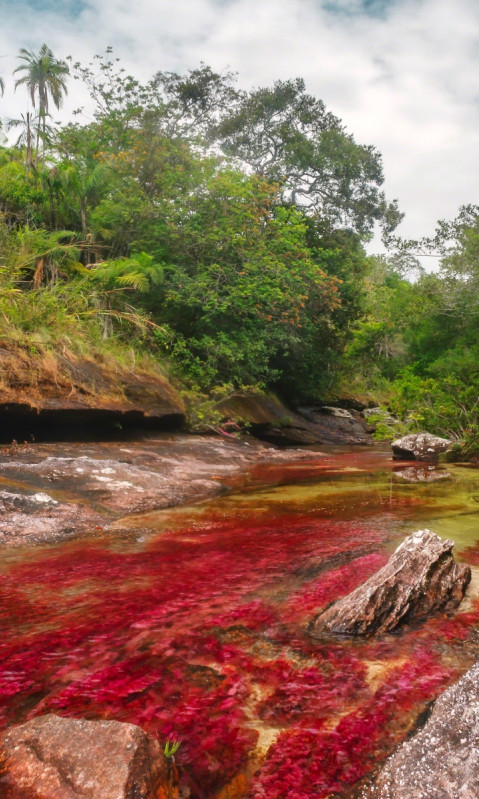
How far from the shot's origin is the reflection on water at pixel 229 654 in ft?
5.86

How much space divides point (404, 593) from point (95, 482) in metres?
4.70

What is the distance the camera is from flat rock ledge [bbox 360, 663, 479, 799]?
1521mm

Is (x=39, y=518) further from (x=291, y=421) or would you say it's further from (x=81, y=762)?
(x=291, y=421)

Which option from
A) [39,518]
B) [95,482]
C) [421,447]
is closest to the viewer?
[39,518]

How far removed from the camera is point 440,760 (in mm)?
1633

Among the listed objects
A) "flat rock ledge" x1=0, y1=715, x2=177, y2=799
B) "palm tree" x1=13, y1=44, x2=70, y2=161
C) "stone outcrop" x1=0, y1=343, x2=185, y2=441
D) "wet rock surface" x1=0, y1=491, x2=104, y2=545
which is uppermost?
"palm tree" x1=13, y1=44, x2=70, y2=161

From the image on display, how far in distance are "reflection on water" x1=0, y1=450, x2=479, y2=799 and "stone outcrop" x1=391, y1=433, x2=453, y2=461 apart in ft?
27.3

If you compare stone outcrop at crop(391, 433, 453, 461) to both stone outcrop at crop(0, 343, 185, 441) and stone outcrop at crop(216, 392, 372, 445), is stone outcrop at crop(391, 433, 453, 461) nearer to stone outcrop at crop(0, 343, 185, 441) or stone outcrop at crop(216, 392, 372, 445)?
stone outcrop at crop(216, 392, 372, 445)

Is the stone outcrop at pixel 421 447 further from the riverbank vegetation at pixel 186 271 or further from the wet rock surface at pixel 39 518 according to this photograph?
the wet rock surface at pixel 39 518

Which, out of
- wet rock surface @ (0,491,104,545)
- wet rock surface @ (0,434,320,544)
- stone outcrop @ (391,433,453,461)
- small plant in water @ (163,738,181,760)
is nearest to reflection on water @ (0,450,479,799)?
small plant in water @ (163,738,181,760)

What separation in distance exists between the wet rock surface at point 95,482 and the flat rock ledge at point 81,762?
317 centimetres

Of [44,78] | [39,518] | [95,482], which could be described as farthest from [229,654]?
[44,78]

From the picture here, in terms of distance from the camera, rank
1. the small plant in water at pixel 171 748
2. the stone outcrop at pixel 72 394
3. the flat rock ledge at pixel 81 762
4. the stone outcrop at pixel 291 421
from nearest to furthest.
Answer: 1. the flat rock ledge at pixel 81 762
2. the small plant in water at pixel 171 748
3. the stone outcrop at pixel 72 394
4. the stone outcrop at pixel 291 421

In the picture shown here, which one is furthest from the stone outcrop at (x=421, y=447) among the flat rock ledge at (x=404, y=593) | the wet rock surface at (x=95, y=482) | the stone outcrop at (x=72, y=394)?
the flat rock ledge at (x=404, y=593)
